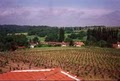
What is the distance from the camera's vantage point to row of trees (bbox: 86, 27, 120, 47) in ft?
→ 72.8

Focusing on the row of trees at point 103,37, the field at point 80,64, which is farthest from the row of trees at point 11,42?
the row of trees at point 103,37

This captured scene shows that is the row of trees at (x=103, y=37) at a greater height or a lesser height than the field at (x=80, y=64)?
greater

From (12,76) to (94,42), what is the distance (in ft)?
81.0

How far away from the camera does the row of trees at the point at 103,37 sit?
22.2 meters

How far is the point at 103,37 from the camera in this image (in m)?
27.6

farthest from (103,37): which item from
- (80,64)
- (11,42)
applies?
(80,64)

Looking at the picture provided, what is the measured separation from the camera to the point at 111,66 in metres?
13.2

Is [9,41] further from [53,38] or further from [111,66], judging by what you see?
[111,66]

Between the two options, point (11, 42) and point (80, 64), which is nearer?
point (80, 64)

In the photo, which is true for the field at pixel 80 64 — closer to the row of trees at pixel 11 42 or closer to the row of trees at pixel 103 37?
the row of trees at pixel 103 37

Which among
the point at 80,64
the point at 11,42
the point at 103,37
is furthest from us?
the point at 103,37

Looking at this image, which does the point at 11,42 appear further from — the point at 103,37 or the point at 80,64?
the point at 80,64

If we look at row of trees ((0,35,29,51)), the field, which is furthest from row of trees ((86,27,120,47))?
row of trees ((0,35,29,51))

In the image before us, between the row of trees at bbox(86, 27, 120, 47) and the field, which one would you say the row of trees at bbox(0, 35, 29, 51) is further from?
the row of trees at bbox(86, 27, 120, 47)
